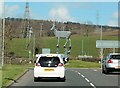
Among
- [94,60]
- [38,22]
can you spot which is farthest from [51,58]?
[38,22]

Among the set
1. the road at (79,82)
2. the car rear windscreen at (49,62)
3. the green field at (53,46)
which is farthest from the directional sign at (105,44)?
the car rear windscreen at (49,62)

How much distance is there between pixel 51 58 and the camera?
24547mm

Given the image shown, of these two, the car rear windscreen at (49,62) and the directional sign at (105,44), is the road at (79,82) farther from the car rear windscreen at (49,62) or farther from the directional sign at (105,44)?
the directional sign at (105,44)

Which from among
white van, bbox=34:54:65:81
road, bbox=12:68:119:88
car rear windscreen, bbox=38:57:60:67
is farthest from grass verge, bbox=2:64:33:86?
car rear windscreen, bbox=38:57:60:67

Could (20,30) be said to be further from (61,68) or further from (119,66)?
(61,68)

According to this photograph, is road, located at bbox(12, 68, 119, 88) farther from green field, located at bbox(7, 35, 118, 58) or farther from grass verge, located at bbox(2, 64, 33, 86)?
green field, located at bbox(7, 35, 118, 58)

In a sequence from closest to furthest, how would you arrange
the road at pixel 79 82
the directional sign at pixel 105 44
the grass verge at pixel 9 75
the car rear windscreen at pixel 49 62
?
the road at pixel 79 82 → the grass verge at pixel 9 75 → the car rear windscreen at pixel 49 62 → the directional sign at pixel 105 44

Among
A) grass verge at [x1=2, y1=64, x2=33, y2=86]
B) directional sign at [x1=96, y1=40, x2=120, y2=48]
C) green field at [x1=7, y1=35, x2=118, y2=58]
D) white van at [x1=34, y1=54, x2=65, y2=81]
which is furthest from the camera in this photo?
green field at [x1=7, y1=35, x2=118, y2=58]

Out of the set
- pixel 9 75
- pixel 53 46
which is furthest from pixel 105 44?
pixel 9 75

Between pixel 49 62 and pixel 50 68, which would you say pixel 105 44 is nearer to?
pixel 49 62

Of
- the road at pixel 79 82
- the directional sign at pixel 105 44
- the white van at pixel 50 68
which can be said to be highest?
the directional sign at pixel 105 44

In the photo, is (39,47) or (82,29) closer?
(39,47)

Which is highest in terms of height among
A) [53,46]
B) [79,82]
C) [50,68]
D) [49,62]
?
[53,46]

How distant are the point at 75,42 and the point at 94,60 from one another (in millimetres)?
32474
